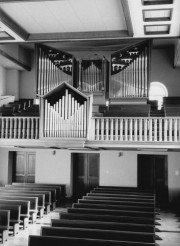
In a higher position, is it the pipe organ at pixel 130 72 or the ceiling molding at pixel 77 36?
the ceiling molding at pixel 77 36

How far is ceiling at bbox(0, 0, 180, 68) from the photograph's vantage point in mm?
12481

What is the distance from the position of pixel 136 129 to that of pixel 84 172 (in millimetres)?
6710

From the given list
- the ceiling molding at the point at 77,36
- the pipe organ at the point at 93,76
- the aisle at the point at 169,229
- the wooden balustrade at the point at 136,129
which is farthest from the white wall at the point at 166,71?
the aisle at the point at 169,229

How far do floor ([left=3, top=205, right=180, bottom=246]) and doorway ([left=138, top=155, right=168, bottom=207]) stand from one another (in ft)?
7.31

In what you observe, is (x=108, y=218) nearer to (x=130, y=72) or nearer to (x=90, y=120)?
(x=90, y=120)

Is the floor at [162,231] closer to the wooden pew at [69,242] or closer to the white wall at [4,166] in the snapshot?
the wooden pew at [69,242]

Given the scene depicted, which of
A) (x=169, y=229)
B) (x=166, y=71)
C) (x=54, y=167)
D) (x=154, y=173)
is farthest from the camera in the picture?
(x=54, y=167)

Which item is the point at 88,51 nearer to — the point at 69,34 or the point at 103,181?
the point at 69,34

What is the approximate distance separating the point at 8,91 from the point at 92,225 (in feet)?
38.2

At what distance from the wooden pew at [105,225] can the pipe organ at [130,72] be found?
A: 7320 millimetres

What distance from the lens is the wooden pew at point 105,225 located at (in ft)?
29.8

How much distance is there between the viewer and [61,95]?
45.5 ft

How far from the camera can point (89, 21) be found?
563 inches

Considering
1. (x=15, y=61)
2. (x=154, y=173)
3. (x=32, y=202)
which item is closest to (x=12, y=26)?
(x=15, y=61)
